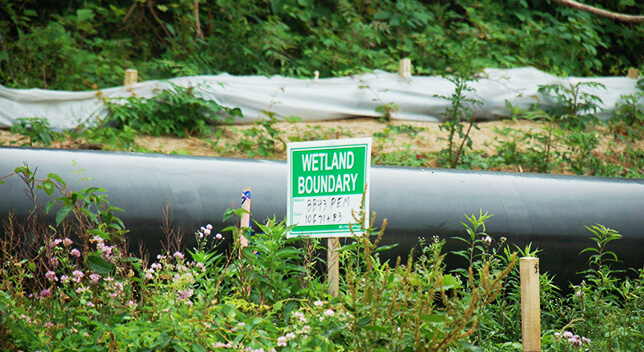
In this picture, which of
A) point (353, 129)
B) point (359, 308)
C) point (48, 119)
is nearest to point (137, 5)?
point (48, 119)

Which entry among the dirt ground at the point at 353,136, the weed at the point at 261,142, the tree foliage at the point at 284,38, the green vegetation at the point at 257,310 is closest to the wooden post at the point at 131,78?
the tree foliage at the point at 284,38

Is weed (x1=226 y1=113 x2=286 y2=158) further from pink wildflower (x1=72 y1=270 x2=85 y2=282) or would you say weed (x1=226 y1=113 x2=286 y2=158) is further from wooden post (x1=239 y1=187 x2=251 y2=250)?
pink wildflower (x1=72 y1=270 x2=85 y2=282)

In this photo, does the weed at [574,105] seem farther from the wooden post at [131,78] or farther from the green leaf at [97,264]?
the green leaf at [97,264]

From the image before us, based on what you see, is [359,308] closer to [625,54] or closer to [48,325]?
[48,325]

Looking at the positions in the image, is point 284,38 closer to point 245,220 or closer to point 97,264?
point 245,220

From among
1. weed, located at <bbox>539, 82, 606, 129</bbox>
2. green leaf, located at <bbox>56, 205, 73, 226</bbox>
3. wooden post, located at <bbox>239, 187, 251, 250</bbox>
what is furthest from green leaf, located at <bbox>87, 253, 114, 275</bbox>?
weed, located at <bbox>539, 82, 606, 129</bbox>

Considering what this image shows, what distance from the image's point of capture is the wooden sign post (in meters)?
2.53

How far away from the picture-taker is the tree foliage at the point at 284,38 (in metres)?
7.46

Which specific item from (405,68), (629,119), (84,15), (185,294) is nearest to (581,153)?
(629,119)

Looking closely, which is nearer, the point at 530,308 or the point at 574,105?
the point at 530,308

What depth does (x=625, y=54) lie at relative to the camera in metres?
9.75

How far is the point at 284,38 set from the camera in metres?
8.20

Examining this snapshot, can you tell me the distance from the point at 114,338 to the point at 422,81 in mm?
5229

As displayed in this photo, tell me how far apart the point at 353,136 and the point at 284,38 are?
266 centimetres
